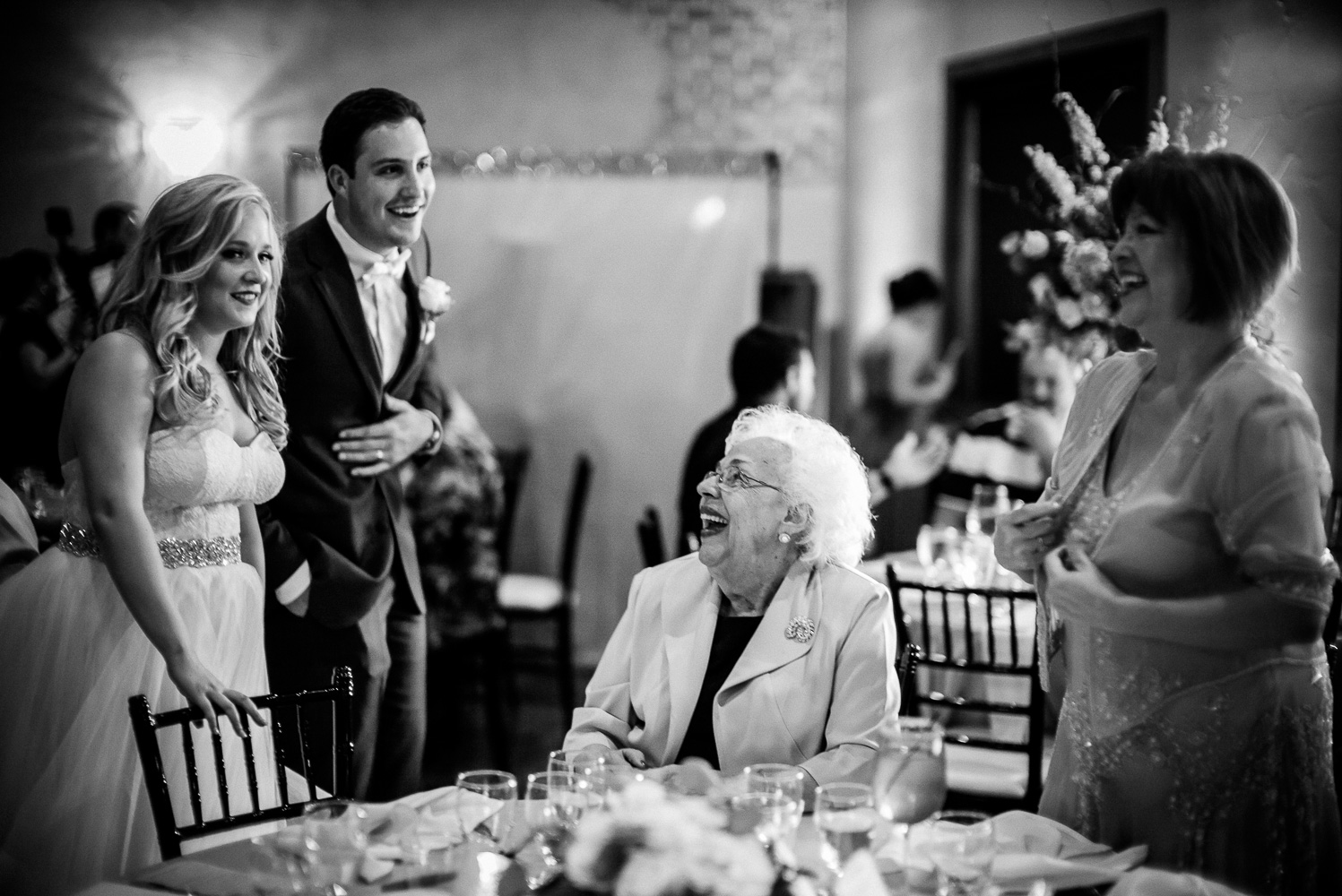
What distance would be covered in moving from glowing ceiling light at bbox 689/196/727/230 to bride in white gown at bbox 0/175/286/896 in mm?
3645

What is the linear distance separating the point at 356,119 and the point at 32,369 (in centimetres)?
266

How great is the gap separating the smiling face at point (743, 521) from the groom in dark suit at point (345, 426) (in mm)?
902

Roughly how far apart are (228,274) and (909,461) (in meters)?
3.67

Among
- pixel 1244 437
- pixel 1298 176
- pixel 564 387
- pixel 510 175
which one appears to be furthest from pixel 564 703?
pixel 1244 437

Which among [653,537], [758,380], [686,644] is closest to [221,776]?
[686,644]

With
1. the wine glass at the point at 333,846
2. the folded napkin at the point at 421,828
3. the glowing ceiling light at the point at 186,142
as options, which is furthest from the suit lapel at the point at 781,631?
the glowing ceiling light at the point at 186,142

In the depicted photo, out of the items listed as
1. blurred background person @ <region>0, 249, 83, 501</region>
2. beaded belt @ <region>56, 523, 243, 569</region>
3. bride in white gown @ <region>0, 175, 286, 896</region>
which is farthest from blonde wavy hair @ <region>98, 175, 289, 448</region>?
blurred background person @ <region>0, 249, 83, 501</region>

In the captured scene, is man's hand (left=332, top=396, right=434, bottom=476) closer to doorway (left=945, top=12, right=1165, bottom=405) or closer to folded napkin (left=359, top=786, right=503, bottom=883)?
folded napkin (left=359, top=786, right=503, bottom=883)

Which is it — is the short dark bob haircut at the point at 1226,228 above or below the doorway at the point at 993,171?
below

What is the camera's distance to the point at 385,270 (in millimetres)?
3078

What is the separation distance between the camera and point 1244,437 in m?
1.76

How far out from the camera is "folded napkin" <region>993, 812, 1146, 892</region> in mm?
1614

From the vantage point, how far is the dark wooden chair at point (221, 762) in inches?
78.0

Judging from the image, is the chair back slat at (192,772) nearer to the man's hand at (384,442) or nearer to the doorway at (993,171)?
the man's hand at (384,442)
